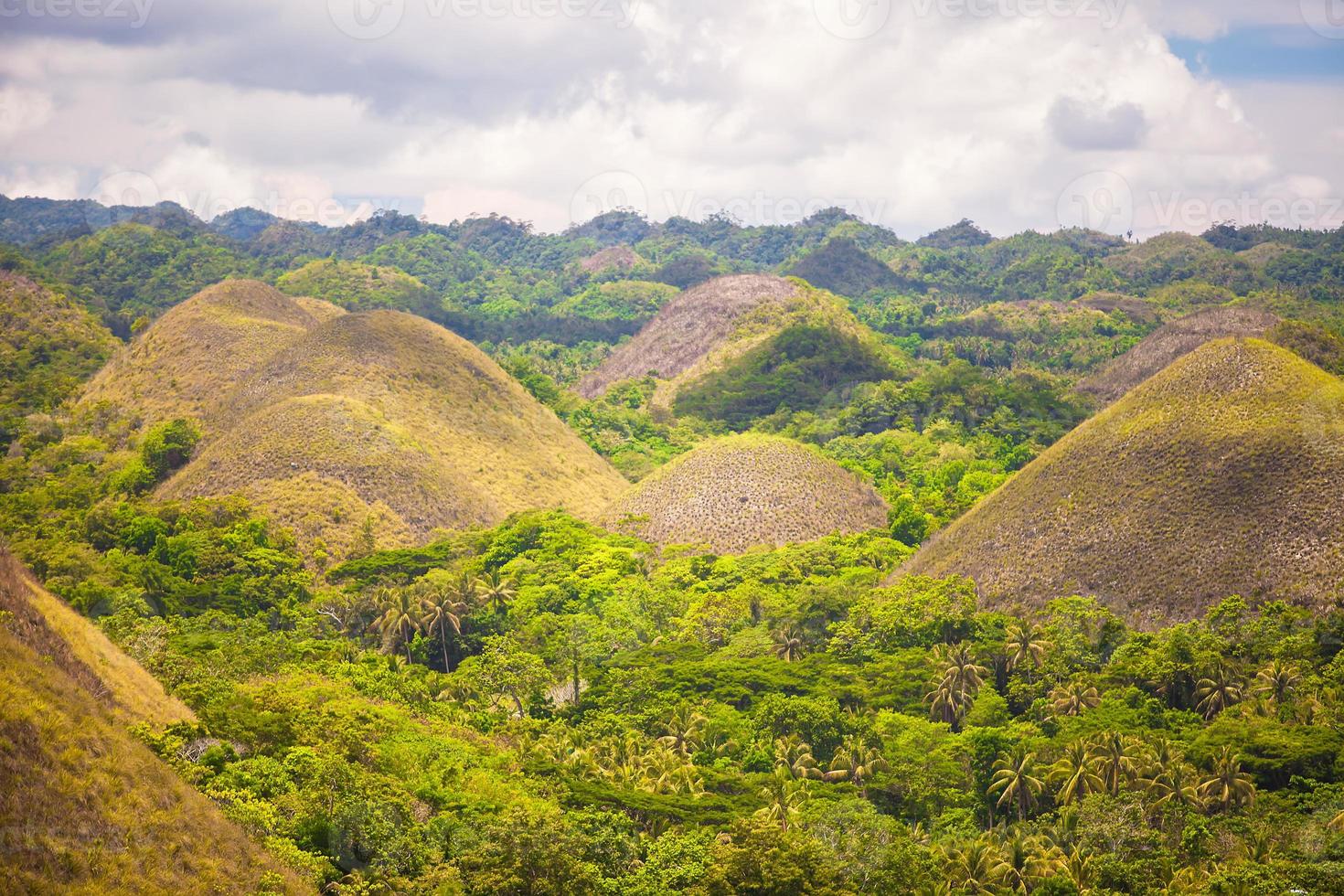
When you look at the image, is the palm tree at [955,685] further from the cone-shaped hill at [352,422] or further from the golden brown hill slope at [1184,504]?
the cone-shaped hill at [352,422]

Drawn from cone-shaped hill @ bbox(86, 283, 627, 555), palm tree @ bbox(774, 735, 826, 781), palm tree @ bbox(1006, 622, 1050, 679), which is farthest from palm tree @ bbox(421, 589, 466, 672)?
palm tree @ bbox(1006, 622, 1050, 679)

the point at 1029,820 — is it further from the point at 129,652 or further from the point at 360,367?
the point at 360,367

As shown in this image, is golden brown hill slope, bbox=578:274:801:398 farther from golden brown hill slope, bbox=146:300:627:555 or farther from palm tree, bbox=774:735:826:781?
palm tree, bbox=774:735:826:781

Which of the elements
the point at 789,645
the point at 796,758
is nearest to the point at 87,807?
the point at 796,758

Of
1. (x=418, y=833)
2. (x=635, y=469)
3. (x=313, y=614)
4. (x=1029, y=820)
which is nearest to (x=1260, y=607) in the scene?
(x=1029, y=820)

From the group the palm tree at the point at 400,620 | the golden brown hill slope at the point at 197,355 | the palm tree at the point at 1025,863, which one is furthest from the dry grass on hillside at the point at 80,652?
the golden brown hill slope at the point at 197,355

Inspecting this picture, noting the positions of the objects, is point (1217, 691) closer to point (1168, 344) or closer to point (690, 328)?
point (1168, 344)
